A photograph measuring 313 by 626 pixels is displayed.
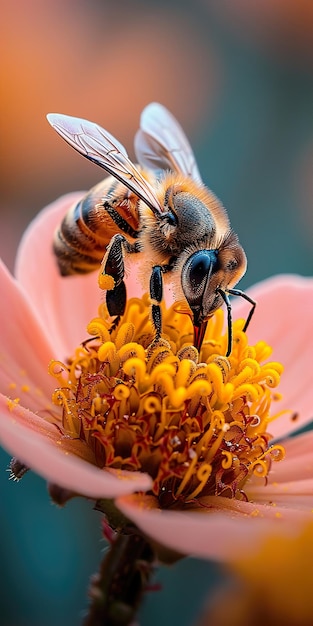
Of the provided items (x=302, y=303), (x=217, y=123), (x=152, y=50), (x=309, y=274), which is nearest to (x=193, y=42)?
(x=152, y=50)

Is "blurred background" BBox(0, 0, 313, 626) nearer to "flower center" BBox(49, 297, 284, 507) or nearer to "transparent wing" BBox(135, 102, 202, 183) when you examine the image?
"transparent wing" BBox(135, 102, 202, 183)

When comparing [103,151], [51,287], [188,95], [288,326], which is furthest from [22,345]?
[188,95]

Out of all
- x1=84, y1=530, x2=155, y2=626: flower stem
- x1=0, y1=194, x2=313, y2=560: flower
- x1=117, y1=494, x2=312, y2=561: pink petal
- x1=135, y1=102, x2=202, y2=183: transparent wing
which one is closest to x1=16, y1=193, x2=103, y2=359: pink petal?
x1=0, y1=194, x2=313, y2=560: flower

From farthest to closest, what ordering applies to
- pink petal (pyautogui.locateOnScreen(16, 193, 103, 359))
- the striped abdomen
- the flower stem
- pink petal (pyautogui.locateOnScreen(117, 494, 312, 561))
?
pink petal (pyautogui.locateOnScreen(16, 193, 103, 359)) → the striped abdomen → the flower stem → pink petal (pyautogui.locateOnScreen(117, 494, 312, 561))

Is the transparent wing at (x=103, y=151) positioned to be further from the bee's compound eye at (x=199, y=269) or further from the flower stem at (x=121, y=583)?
the flower stem at (x=121, y=583)

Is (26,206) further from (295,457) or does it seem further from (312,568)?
(312,568)

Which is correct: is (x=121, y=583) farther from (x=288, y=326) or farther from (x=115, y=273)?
(x=288, y=326)
